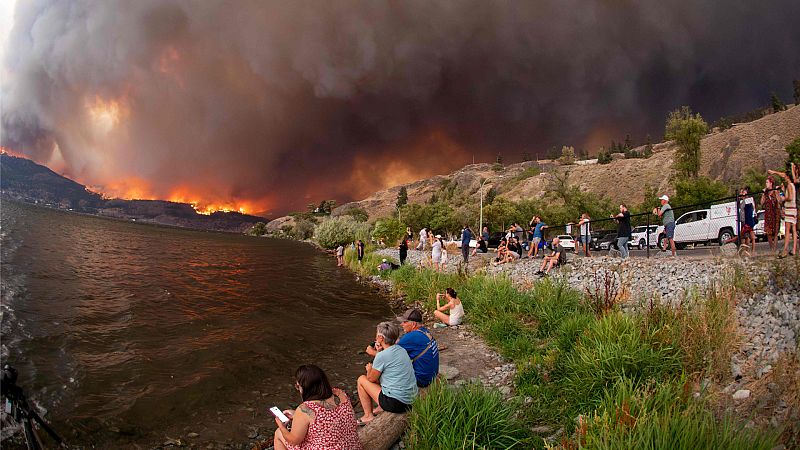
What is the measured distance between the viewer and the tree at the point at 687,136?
50.0 metres

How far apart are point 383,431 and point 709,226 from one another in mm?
Answer: 22152

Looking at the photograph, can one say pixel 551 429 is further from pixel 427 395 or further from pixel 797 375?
pixel 797 375

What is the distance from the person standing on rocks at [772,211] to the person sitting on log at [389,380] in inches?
394

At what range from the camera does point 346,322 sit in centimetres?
1475

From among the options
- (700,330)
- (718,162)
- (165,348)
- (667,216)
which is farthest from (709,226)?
(718,162)

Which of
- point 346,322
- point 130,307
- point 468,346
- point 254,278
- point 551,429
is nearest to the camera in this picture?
point 551,429

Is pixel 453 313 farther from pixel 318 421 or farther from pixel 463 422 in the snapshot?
pixel 318 421

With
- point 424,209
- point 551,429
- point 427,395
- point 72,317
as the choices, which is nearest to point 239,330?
point 72,317

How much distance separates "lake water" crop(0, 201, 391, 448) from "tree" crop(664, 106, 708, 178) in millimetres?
51043

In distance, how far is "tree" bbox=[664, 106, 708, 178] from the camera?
164 ft

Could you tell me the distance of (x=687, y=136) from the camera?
5041 centimetres

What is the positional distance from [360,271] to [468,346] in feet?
66.3

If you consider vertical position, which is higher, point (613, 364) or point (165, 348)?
point (613, 364)

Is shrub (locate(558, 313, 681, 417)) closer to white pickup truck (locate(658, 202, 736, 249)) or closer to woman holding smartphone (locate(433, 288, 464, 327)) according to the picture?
woman holding smartphone (locate(433, 288, 464, 327))
